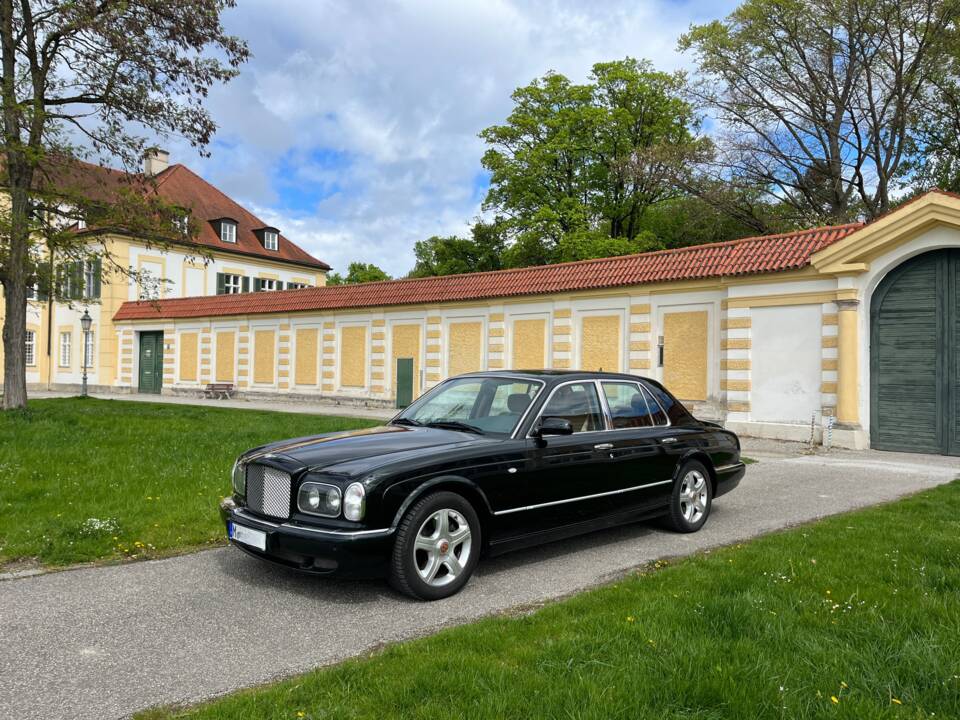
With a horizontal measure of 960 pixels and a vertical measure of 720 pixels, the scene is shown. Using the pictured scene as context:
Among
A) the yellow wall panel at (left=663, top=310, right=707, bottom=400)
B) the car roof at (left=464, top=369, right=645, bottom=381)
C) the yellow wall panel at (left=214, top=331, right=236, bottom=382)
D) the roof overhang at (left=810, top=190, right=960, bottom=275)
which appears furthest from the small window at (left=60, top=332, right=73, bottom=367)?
the car roof at (left=464, top=369, right=645, bottom=381)

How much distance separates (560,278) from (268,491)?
681 inches

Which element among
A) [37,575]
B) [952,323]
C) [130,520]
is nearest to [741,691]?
[37,575]

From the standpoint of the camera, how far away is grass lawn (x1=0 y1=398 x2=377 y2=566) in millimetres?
6129

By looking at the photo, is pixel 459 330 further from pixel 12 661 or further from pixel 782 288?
pixel 12 661

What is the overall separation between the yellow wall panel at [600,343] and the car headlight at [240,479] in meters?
15.6

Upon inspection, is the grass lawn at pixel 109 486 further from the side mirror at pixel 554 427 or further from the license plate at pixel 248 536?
the side mirror at pixel 554 427

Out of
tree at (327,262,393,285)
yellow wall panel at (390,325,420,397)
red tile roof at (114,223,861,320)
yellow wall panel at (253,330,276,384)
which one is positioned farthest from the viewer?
tree at (327,262,393,285)

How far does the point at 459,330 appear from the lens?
955 inches

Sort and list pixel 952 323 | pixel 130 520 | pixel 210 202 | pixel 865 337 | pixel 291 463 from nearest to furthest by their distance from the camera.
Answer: pixel 291 463, pixel 130 520, pixel 952 323, pixel 865 337, pixel 210 202

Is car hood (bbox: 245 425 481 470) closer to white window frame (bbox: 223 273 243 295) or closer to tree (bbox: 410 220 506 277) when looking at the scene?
tree (bbox: 410 220 506 277)

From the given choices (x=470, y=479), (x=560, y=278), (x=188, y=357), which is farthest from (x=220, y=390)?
(x=470, y=479)

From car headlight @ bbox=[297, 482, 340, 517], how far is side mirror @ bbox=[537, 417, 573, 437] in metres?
1.70

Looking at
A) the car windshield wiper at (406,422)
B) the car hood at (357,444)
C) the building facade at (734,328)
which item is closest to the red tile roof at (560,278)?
the building facade at (734,328)

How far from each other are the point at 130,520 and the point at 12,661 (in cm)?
316
